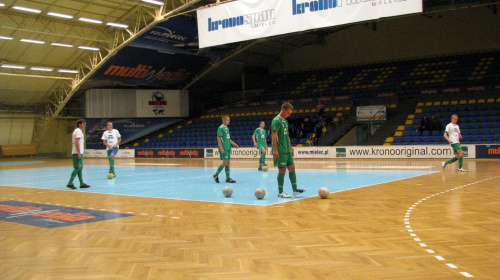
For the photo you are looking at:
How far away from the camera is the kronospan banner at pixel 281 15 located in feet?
55.0

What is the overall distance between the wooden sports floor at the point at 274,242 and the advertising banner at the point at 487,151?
15645mm

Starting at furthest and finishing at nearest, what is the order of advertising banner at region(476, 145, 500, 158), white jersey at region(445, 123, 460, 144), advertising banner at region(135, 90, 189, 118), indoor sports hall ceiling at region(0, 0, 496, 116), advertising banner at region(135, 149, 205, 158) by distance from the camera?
1. advertising banner at region(135, 90, 189, 118)
2. advertising banner at region(135, 149, 205, 158)
3. indoor sports hall ceiling at region(0, 0, 496, 116)
4. advertising banner at region(476, 145, 500, 158)
5. white jersey at region(445, 123, 460, 144)

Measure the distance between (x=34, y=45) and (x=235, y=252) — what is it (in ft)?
99.3

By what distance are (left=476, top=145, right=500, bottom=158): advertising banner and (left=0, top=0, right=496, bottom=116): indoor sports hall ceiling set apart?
32.6 feet

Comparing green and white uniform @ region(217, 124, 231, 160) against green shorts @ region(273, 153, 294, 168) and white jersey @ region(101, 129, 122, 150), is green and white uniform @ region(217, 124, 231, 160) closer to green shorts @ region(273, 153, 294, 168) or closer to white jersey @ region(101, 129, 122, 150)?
green shorts @ region(273, 153, 294, 168)

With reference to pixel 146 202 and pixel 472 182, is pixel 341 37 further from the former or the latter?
pixel 146 202

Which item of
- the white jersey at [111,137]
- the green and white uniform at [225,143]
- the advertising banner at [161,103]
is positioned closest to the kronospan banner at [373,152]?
the advertising banner at [161,103]

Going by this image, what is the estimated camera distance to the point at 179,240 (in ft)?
19.7

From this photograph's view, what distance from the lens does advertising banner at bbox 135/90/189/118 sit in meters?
39.8

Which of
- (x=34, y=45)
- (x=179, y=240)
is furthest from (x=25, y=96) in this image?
(x=179, y=240)

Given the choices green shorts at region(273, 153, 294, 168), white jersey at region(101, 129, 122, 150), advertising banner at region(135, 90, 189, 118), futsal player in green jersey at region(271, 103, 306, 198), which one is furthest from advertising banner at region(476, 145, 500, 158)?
advertising banner at region(135, 90, 189, 118)

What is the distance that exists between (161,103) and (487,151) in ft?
88.3

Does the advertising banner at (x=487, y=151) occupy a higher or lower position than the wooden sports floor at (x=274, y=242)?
higher

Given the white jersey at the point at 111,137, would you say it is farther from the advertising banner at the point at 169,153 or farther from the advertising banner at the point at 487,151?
the advertising banner at the point at 487,151
